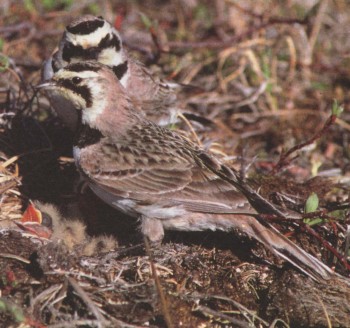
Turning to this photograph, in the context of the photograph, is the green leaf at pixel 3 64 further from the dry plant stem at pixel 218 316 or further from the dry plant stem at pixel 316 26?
the dry plant stem at pixel 316 26

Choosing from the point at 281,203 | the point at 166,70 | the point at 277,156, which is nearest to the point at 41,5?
the point at 166,70

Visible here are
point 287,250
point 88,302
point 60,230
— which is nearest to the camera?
point 88,302

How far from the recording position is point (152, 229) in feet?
18.2

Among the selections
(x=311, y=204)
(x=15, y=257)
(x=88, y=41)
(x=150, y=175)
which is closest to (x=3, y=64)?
(x=88, y=41)

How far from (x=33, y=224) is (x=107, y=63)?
77.9 inches

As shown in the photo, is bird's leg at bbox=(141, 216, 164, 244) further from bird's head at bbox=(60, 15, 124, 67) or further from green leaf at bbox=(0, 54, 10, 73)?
green leaf at bbox=(0, 54, 10, 73)

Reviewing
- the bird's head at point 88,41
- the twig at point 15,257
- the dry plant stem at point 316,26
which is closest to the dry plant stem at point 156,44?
the bird's head at point 88,41

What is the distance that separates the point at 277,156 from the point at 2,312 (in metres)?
4.26

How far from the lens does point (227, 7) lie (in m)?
10.4

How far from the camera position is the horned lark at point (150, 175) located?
537 centimetres

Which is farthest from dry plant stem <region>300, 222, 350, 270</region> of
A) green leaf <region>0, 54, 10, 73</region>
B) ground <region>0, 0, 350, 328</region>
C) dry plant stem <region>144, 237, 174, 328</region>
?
green leaf <region>0, 54, 10, 73</region>

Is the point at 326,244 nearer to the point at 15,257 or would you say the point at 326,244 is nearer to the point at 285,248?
the point at 285,248

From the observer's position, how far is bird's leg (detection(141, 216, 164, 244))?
5.54 m

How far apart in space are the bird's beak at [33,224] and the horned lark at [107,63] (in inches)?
46.1
